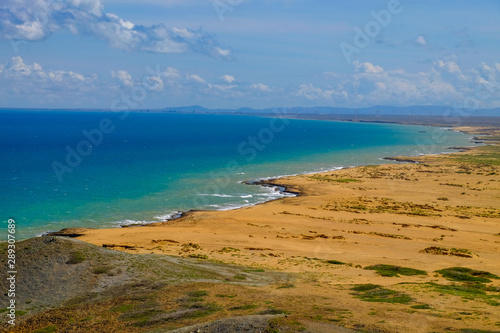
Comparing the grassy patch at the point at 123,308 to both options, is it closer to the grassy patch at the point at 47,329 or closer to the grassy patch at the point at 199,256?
the grassy patch at the point at 47,329

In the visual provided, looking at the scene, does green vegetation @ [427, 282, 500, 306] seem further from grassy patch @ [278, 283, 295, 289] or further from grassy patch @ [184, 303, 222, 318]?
grassy patch @ [184, 303, 222, 318]

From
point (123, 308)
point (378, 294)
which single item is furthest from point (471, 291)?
point (123, 308)

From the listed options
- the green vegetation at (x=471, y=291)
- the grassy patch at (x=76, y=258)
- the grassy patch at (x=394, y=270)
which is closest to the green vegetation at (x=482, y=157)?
the grassy patch at (x=394, y=270)

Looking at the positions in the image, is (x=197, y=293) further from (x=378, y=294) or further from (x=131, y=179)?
(x=131, y=179)

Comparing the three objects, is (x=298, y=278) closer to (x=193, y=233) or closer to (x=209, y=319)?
(x=209, y=319)

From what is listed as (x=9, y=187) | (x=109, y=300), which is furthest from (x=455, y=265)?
(x=9, y=187)

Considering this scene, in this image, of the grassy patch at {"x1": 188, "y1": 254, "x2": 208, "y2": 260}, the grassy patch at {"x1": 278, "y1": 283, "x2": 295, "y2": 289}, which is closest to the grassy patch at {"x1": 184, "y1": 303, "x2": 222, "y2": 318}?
the grassy patch at {"x1": 278, "y1": 283, "x2": 295, "y2": 289}
